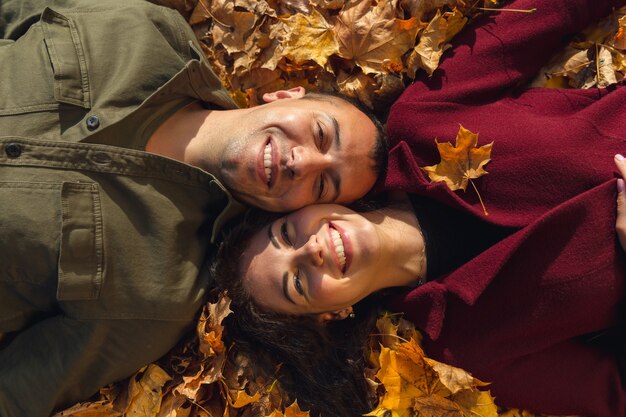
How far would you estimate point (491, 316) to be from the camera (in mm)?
2482

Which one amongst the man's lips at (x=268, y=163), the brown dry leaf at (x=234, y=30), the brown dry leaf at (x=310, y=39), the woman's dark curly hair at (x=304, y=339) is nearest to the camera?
the man's lips at (x=268, y=163)

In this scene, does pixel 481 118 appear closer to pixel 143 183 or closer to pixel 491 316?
pixel 491 316

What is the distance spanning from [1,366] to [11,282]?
1.44 ft

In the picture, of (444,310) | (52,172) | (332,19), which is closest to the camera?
(52,172)

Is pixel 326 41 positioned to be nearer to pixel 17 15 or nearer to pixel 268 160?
pixel 268 160

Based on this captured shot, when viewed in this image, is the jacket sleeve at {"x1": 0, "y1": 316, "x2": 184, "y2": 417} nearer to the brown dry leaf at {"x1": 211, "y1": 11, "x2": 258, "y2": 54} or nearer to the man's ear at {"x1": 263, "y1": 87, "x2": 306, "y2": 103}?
the man's ear at {"x1": 263, "y1": 87, "x2": 306, "y2": 103}

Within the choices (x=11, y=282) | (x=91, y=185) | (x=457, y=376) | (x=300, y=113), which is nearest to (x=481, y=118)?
(x=300, y=113)

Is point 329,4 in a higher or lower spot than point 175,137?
higher

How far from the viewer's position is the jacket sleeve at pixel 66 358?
2469 mm

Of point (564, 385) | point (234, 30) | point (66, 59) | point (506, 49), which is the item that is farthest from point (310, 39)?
point (564, 385)

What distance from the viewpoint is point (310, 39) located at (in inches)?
115

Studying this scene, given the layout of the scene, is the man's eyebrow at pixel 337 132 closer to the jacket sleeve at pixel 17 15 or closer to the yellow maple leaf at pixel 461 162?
the yellow maple leaf at pixel 461 162

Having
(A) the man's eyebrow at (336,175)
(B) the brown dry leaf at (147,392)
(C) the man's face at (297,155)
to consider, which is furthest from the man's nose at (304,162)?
(B) the brown dry leaf at (147,392)

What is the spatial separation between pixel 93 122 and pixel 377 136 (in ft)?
4.43
